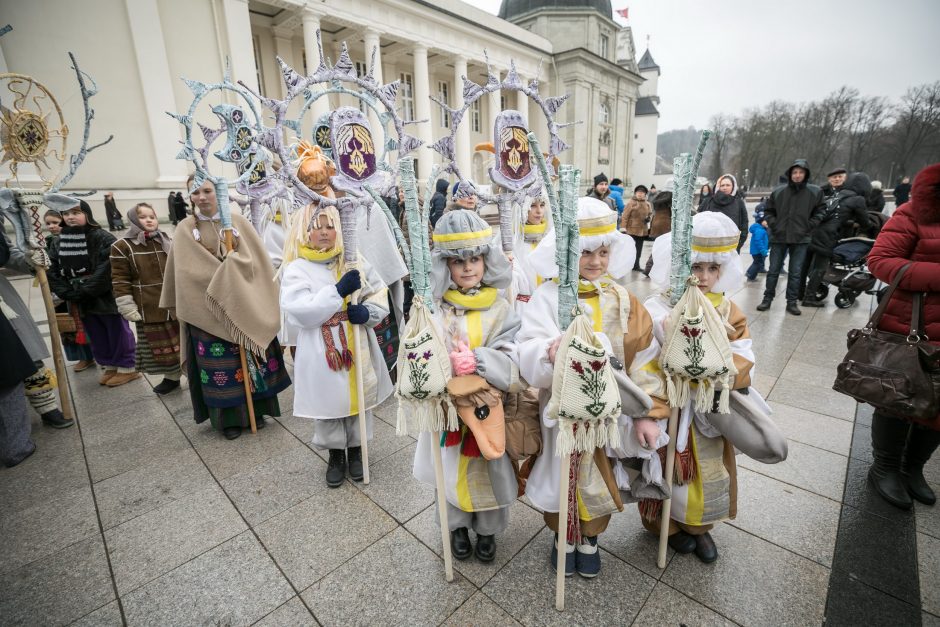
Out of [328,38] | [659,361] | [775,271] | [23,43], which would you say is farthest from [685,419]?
[328,38]

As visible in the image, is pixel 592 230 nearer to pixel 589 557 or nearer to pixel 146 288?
pixel 589 557

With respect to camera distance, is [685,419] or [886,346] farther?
[886,346]

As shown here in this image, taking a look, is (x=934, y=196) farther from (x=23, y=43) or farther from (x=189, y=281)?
(x=23, y=43)

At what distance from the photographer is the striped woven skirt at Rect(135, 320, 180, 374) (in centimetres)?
437

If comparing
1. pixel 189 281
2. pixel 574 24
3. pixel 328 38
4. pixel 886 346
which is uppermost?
pixel 574 24

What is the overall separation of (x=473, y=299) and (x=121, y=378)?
4.82 meters

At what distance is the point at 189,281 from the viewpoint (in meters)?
3.34

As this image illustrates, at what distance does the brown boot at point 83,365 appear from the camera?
517 centimetres

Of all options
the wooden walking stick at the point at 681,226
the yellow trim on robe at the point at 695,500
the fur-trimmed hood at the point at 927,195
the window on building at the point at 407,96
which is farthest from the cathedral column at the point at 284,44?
the yellow trim on robe at the point at 695,500

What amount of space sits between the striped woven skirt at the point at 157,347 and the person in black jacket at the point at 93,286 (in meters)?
0.62

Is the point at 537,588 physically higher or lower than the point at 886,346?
lower

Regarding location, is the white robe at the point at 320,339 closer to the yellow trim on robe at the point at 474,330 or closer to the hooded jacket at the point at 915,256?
the yellow trim on robe at the point at 474,330

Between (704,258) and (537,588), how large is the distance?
1.82m

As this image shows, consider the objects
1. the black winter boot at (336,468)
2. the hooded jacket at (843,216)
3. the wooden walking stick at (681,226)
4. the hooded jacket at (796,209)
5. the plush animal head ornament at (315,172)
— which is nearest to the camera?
the wooden walking stick at (681,226)
